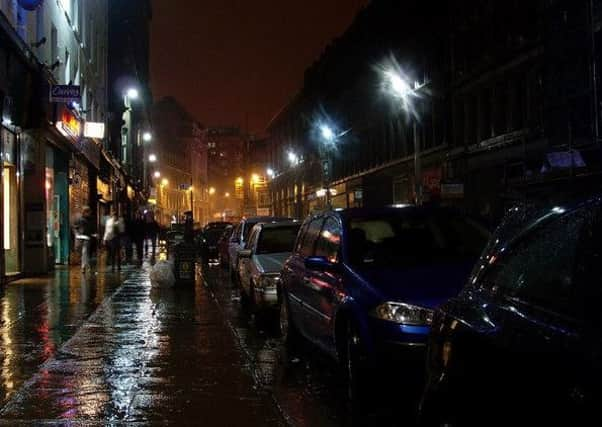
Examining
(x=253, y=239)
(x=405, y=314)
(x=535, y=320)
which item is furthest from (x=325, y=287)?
(x=253, y=239)

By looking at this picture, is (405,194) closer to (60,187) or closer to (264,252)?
(60,187)

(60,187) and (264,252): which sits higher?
(60,187)

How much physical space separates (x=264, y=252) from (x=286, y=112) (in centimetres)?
5855

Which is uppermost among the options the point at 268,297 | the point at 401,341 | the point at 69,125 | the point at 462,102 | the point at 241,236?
the point at 462,102

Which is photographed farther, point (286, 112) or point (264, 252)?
point (286, 112)

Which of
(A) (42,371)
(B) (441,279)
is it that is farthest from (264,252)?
(B) (441,279)

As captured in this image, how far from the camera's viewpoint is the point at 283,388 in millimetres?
7023

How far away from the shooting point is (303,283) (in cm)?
822

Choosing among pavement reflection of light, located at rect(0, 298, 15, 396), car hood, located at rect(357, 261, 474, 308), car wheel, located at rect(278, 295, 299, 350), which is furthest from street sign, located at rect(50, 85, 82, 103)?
car hood, located at rect(357, 261, 474, 308)

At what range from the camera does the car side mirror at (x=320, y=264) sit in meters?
7.01

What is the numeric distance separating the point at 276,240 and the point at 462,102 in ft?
62.9

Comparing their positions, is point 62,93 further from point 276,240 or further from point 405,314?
point 405,314

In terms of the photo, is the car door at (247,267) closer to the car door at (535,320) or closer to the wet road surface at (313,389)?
the wet road surface at (313,389)

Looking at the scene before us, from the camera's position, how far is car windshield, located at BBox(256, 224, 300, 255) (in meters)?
13.4
